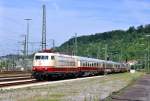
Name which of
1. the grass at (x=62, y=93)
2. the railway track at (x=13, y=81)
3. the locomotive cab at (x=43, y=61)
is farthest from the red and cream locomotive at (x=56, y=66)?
the grass at (x=62, y=93)

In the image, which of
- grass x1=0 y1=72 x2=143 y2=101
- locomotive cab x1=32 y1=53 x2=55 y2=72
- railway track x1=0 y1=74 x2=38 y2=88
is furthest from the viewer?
locomotive cab x1=32 y1=53 x2=55 y2=72

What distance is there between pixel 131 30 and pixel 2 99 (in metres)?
175

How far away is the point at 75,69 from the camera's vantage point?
68.8m

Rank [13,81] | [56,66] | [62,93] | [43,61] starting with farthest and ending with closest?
1. [56,66]
2. [43,61]
3. [13,81]
4. [62,93]

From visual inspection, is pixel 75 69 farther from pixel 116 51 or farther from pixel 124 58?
pixel 124 58

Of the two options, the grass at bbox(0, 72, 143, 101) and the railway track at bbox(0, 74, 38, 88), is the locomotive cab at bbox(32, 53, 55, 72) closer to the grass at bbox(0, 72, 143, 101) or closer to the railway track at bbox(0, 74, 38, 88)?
the railway track at bbox(0, 74, 38, 88)

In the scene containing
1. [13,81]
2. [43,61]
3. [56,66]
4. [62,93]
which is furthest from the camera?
[56,66]

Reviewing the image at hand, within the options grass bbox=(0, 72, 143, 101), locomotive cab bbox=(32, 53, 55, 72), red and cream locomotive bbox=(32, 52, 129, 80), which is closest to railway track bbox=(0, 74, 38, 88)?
red and cream locomotive bbox=(32, 52, 129, 80)

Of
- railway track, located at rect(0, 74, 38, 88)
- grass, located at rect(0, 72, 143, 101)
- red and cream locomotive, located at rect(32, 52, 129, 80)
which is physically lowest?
grass, located at rect(0, 72, 143, 101)

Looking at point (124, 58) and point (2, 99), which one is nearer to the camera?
point (2, 99)

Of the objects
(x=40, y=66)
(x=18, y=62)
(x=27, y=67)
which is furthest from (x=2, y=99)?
(x=18, y=62)

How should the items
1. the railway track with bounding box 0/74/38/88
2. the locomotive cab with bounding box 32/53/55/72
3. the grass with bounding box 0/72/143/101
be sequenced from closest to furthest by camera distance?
the grass with bounding box 0/72/143/101, the railway track with bounding box 0/74/38/88, the locomotive cab with bounding box 32/53/55/72

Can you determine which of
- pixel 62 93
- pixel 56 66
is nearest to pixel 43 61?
pixel 56 66

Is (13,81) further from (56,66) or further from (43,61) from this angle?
(56,66)
